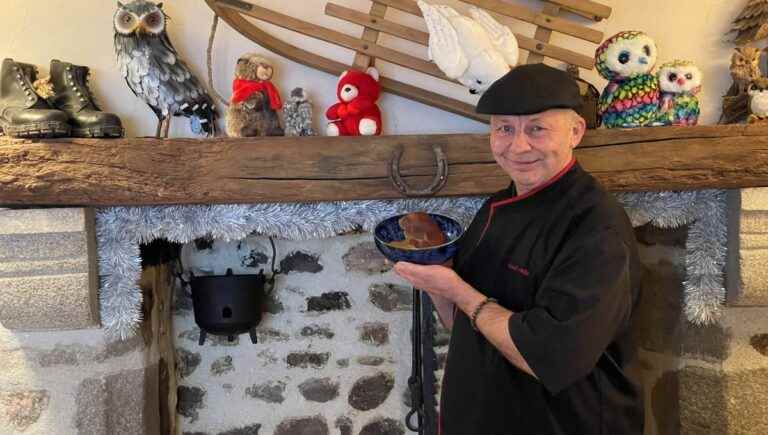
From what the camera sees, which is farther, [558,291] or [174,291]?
[174,291]

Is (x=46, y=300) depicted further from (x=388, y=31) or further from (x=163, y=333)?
(x=388, y=31)

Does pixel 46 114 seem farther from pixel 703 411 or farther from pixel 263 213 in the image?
pixel 703 411

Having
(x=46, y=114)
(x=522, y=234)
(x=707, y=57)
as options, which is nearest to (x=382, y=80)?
(x=522, y=234)

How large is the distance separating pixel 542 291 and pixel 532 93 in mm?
338

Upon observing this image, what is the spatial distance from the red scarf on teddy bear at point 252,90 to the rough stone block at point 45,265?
44cm

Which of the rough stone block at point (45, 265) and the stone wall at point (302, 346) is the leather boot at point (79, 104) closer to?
the rough stone block at point (45, 265)

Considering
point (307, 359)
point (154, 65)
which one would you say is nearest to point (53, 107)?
point (154, 65)

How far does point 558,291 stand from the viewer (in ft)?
3.09

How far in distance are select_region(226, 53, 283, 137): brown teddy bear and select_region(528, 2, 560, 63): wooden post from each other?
2.22 ft

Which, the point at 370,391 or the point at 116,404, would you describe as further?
the point at 370,391

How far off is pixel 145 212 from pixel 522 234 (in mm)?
870

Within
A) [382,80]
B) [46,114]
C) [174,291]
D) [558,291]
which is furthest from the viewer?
[174,291]

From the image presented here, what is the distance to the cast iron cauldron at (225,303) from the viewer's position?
1572 millimetres

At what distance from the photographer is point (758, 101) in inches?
55.1
